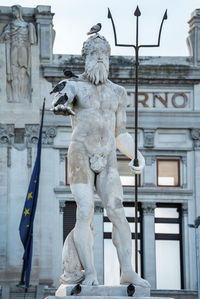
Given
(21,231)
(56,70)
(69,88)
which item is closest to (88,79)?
(69,88)

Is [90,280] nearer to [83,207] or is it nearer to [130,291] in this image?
[130,291]

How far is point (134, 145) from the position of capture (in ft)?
55.4

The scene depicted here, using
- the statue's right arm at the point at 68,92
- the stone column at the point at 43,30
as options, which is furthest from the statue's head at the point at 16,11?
the statue's right arm at the point at 68,92

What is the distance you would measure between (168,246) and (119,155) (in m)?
3.79

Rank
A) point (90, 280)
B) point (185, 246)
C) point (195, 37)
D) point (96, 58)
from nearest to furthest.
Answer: point (90, 280)
point (96, 58)
point (185, 246)
point (195, 37)

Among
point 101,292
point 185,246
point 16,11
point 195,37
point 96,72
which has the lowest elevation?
point 101,292

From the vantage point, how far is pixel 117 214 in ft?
52.6

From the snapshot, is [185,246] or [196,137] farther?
[196,137]

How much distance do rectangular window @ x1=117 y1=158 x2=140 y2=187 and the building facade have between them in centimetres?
4

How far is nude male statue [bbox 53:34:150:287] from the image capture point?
52.3 feet

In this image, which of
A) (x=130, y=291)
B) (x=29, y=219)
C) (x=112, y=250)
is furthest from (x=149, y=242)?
(x=130, y=291)

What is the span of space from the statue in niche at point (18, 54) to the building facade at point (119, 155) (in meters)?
0.04

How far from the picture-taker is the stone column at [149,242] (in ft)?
132

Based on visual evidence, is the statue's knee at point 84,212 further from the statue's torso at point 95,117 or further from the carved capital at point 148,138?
the carved capital at point 148,138
